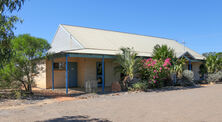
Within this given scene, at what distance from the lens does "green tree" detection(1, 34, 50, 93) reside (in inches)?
396

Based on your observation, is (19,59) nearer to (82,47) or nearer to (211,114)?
(82,47)

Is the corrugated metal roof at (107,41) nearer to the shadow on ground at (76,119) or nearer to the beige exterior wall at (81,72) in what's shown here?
the beige exterior wall at (81,72)

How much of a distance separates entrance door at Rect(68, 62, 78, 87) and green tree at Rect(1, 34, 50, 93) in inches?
198

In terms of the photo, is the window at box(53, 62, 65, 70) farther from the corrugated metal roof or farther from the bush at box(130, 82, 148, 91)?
the bush at box(130, 82, 148, 91)

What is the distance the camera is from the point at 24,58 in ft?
33.4

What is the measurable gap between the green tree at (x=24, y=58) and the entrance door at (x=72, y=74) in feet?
16.5

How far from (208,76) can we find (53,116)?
62.0 feet

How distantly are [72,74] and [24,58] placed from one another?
632 centimetres

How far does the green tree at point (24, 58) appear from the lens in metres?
10.1

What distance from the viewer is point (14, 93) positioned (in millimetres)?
10984

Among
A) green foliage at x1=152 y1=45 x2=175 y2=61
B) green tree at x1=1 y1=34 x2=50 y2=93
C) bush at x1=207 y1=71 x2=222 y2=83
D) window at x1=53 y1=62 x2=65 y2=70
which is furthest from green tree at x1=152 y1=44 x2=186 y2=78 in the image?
green tree at x1=1 y1=34 x2=50 y2=93

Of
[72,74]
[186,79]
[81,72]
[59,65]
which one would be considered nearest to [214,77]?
[186,79]

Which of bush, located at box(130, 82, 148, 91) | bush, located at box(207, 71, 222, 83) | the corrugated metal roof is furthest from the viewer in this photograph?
bush, located at box(207, 71, 222, 83)

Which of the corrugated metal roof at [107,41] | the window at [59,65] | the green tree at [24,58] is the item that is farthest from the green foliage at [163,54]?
the green tree at [24,58]
